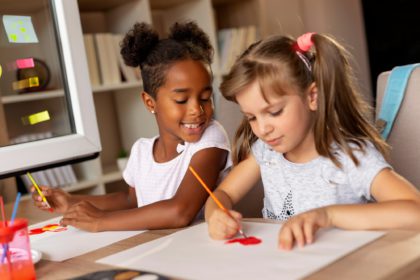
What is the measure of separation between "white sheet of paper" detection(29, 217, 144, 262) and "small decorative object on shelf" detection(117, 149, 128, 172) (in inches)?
58.4

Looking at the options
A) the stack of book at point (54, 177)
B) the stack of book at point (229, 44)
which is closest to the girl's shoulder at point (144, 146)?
the stack of book at point (54, 177)

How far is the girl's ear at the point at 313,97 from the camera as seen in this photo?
3.54 feet

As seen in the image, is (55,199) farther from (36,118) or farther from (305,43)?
(305,43)

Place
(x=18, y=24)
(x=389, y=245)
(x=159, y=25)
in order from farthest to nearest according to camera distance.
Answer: (x=159, y=25) < (x=18, y=24) < (x=389, y=245)

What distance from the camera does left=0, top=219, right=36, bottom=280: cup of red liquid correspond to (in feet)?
2.49

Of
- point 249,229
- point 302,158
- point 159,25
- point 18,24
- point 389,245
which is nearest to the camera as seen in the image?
point 389,245

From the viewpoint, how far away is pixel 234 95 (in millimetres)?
1104

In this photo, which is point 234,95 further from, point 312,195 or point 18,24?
point 18,24

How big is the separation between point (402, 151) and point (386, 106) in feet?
0.33

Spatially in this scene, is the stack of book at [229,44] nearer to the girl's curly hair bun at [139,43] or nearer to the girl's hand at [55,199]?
the girl's curly hair bun at [139,43]

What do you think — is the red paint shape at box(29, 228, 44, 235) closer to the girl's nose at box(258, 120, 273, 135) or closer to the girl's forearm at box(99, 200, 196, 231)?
the girl's forearm at box(99, 200, 196, 231)

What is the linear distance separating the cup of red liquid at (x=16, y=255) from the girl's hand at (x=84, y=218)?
0.86 feet

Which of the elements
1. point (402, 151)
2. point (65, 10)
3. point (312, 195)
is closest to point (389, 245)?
point (312, 195)

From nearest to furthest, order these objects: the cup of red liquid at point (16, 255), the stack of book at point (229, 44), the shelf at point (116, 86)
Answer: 1. the cup of red liquid at point (16, 255)
2. the shelf at point (116, 86)
3. the stack of book at point (229, 44)
